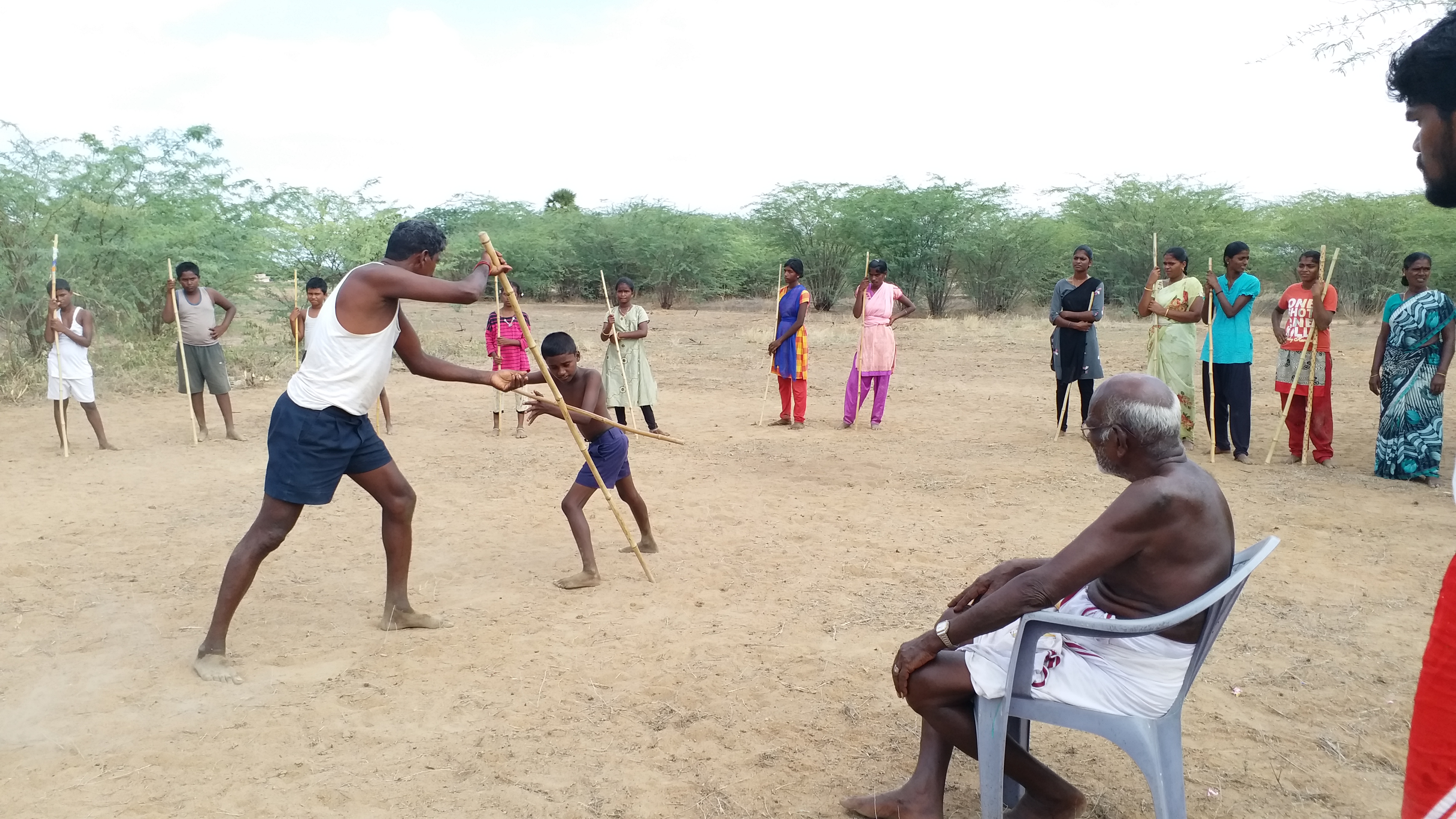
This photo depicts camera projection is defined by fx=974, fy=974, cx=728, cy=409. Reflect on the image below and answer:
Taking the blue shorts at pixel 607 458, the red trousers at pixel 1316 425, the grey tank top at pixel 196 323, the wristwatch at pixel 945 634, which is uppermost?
the grey tank top at pixel 196 323

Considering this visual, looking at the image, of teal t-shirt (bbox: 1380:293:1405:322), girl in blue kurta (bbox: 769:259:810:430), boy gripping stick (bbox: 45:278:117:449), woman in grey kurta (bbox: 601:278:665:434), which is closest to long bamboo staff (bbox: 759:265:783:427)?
girl in blue kurta (bbox: 769:259:810:430)

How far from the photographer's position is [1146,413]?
2.56 meters

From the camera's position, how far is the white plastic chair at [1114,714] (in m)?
2.43

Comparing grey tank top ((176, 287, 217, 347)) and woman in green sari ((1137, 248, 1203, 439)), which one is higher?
grey tank top ((176, 287, 217, 347))

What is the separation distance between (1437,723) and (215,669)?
4171mm

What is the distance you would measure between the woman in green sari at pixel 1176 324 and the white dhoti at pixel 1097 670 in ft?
20.8

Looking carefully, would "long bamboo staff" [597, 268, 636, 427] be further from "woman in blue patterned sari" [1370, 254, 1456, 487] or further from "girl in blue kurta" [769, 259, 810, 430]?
"woman in blue patterned sari" [1370, 254, 1456, 487]

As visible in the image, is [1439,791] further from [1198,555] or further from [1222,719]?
[1222,719]

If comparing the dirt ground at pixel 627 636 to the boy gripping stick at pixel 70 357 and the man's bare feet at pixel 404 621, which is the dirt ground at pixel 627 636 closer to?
the man's bare feet at pixel 404 621

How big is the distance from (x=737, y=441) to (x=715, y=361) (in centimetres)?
639

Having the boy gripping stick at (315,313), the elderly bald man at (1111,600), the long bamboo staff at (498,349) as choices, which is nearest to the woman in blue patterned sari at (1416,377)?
the elderly bald man at (1111,600)

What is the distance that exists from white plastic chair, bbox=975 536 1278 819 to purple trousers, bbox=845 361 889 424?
7.27 metres

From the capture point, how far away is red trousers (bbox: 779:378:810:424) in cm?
1012

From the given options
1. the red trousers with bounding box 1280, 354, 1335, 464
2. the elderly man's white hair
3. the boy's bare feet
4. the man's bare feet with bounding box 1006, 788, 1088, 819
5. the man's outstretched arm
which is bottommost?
the man's bare feet with bounding box 1006, 788, 1088, 819
